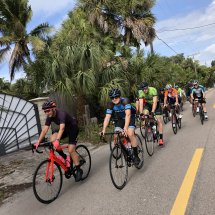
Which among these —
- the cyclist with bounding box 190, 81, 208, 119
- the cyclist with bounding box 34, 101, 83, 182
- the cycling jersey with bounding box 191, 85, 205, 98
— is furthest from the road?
the cycling jersey with bounding box 191, 85, 205, 98

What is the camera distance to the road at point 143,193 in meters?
3.25

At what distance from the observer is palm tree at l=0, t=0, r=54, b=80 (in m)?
17.2

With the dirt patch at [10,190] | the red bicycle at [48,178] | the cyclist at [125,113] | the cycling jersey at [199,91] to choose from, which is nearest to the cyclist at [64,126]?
the red bicycle at [48,178]

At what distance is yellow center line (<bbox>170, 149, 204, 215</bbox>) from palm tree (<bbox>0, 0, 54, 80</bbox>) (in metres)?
15.2

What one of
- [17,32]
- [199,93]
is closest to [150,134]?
[199,93]

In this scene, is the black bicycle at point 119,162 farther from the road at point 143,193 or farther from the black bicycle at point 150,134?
the black bicycle at point 150,134

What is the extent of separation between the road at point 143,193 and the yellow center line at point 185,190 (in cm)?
1

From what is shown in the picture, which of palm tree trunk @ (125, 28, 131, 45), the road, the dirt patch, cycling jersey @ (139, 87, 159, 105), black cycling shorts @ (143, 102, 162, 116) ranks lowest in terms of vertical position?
the dirt patch

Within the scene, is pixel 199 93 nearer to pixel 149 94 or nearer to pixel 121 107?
pixel 149 94

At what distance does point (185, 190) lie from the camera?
357cm

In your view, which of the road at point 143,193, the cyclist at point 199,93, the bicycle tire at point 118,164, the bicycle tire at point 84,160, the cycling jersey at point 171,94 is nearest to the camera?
the road at point 143,193

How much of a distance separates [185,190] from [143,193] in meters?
0.69

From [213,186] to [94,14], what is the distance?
14426mm

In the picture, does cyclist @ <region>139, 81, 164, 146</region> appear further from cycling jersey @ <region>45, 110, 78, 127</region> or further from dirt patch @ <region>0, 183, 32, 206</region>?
dirt patch @ <region>0, 183, 32, 206</region>
